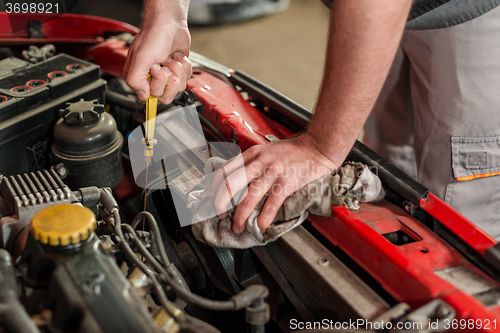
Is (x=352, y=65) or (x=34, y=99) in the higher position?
(x=352, y=65)

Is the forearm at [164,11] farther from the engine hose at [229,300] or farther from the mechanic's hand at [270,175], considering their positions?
the engine hose at [229,300]

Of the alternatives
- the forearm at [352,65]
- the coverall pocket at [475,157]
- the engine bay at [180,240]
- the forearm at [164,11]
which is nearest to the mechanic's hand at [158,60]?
the forearm at [164,11]

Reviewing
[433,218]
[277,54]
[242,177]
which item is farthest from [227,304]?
[277,54]

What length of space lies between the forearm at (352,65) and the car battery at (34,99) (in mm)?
679

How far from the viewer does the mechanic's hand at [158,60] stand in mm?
939

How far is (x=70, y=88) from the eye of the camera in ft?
3.70

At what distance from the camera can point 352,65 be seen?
30.2 inches

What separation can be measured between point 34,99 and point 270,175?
0.67 metres

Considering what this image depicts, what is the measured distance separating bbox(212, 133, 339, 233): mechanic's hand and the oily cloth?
2cm

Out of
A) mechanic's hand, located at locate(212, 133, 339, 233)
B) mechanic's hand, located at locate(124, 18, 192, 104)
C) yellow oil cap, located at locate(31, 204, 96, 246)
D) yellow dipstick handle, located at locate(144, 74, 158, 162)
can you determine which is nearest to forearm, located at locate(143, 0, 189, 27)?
mechanic's hand, located at locate(124, 18, 192, 104)

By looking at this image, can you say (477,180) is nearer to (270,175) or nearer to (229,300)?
(270,175)

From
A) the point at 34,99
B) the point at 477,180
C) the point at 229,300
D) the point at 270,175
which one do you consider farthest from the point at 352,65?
the point at 34,99

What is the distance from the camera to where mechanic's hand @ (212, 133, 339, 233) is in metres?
0.78

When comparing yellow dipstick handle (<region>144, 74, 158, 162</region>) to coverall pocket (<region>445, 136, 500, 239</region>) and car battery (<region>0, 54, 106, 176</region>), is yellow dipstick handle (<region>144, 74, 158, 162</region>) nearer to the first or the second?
car battery (<region>0, 54, 106, 176</region>)
